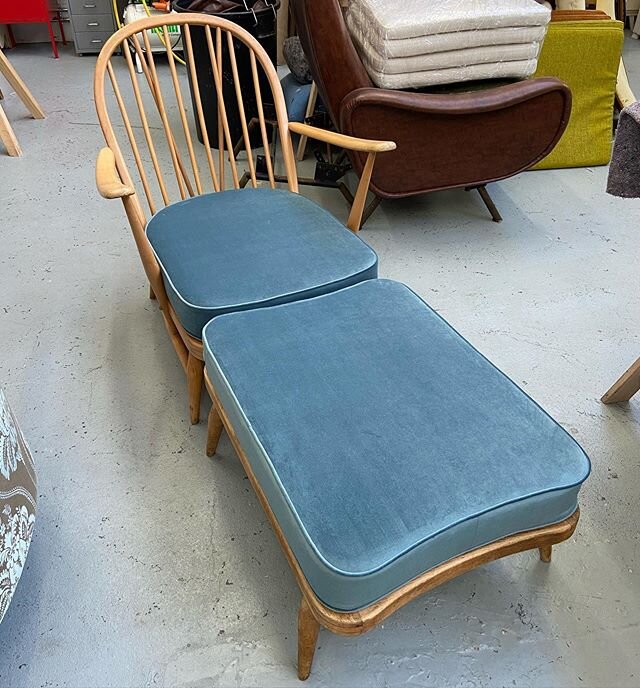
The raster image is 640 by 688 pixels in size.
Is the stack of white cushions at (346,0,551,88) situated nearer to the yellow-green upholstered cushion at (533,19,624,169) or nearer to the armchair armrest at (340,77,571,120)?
the armchair armrest at (340,77,571,120)

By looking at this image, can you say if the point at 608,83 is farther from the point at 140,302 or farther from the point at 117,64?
the point at 117,64

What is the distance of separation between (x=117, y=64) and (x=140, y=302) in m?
3.05

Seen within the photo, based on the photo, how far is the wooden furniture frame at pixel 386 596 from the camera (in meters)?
0.98

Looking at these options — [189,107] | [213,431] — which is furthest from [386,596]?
[189,107]

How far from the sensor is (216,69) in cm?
180

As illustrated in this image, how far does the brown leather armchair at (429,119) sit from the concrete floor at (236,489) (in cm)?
28

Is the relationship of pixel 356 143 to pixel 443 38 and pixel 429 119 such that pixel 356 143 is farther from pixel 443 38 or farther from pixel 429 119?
pixel 443 38

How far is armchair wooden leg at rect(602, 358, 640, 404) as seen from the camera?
165 cm

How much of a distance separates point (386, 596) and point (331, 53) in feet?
5.90

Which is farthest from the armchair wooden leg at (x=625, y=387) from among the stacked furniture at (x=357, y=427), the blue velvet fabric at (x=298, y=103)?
the blue velvet fabric at (x=298, y=103)

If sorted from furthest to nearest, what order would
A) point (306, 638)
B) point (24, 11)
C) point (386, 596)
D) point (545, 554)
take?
1. point (24, 11)
2. point (545, 554)
3. point (306, 638)
4. point (386, 596)

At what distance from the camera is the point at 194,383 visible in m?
1.58

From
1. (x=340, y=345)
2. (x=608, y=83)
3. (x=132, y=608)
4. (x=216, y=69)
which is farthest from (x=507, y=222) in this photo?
(x=132, y=608)

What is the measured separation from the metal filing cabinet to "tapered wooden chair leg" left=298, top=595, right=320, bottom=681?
14.8ft
